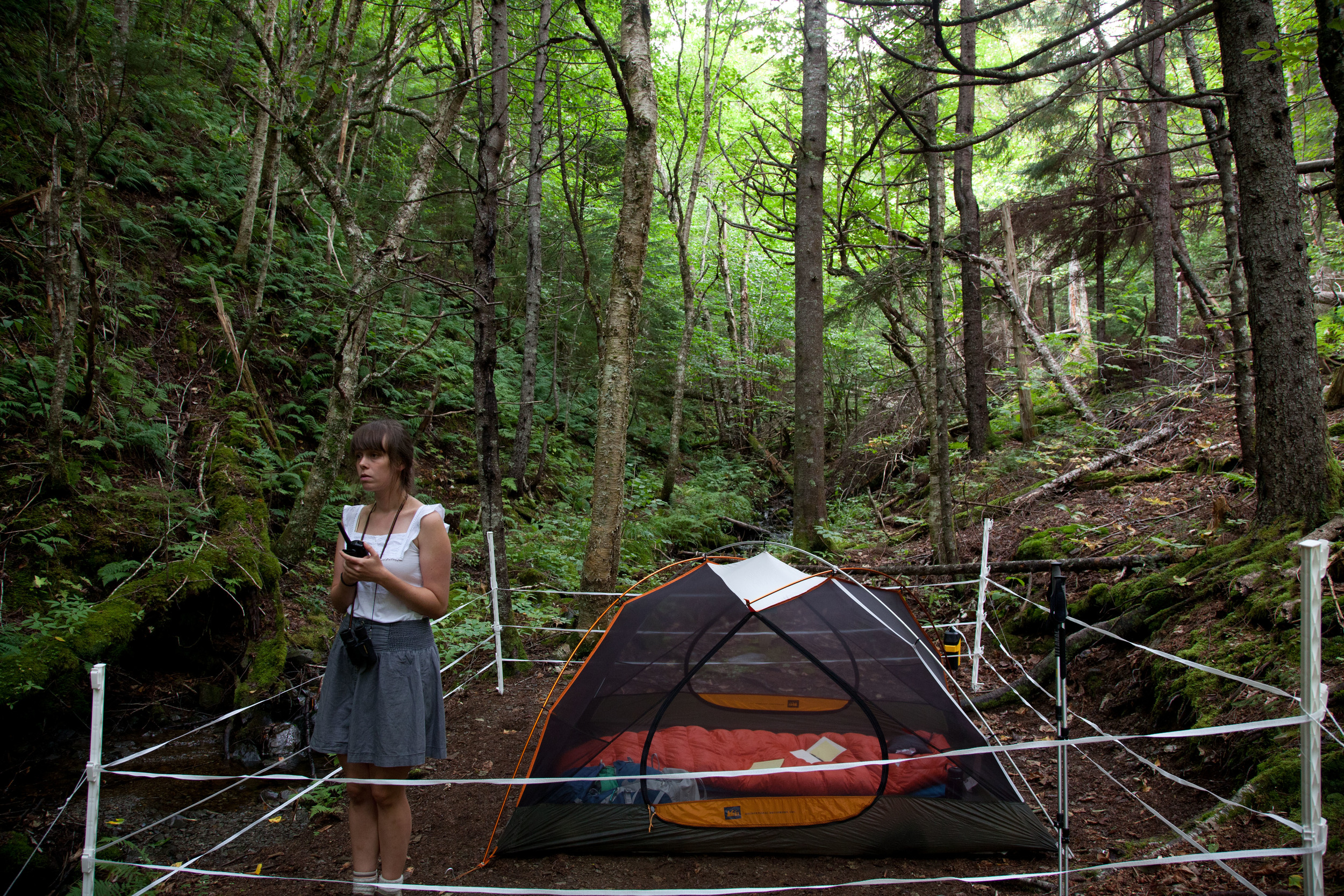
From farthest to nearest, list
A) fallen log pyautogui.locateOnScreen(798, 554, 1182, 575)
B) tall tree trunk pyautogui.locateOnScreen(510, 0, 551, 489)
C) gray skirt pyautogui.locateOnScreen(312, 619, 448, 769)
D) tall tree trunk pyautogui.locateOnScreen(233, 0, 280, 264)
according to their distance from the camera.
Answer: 1. tall tree trunk pyautogui.locateOnScreen(510, 0, 551, 489)
2. tall tree trunk pyautogui.locateOnScreen(233, 0, 280, 264)
3. fallen log pyautogui.locateOnScreen(798, 554, 1182, 575)
4. gray skirt pyautogui.locateOnScreen(312, 619, 448, 769)

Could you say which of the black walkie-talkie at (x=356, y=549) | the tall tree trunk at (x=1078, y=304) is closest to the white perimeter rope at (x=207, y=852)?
the black walkie-talkie at (x=356, y=549)

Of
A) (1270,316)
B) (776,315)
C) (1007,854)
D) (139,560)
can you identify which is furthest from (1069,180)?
(139,560)

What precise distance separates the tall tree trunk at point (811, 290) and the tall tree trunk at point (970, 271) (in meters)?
2.74

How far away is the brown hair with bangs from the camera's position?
8.80 ft

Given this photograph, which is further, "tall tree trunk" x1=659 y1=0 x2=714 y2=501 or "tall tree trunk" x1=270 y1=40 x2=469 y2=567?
"tall tree trunk" x1=659 y1=0 x2=714 y2=501

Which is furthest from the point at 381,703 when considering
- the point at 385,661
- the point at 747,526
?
the point at 747,526

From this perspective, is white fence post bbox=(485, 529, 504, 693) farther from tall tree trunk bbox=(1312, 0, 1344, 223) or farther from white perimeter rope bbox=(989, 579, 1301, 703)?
tall tree trunk bbox=(1312, 0, 1344, 223)

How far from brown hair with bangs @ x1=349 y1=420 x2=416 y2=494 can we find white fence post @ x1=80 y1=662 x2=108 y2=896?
109 centimetres

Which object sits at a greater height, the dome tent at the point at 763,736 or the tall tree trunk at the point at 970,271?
the tall tree trunk at the point at 970,271

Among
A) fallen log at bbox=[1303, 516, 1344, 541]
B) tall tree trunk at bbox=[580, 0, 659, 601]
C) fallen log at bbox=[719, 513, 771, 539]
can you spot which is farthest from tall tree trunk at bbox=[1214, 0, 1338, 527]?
fallen log at bbox=[719, 513, 771, 539]

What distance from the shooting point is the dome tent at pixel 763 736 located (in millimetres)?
3400

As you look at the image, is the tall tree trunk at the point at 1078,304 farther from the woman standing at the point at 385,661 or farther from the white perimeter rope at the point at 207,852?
the white perimeter rope at the point at 207,852

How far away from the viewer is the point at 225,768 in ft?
15.4

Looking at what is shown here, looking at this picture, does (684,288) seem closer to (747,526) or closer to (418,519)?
(747,526)
